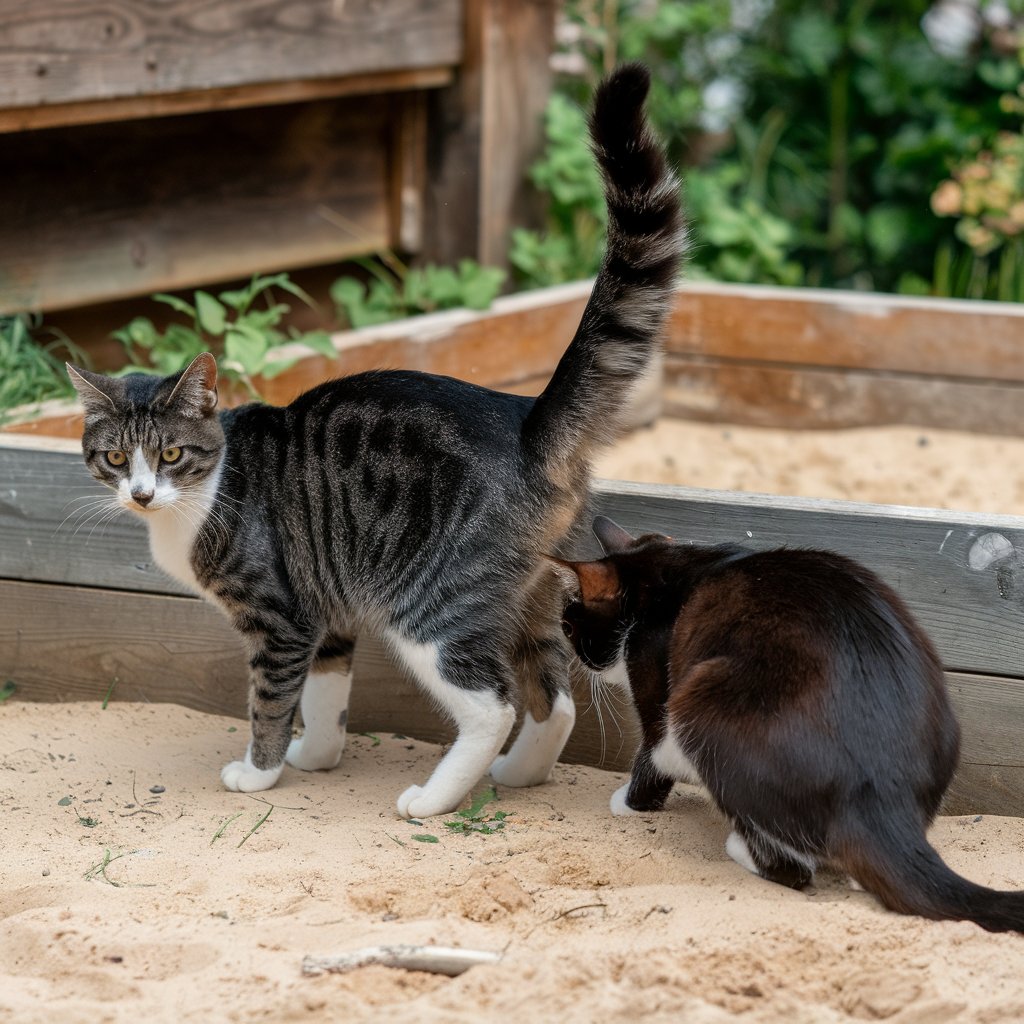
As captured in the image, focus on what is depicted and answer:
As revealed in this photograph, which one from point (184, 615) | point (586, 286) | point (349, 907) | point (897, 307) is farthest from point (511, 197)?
point (349, 907)

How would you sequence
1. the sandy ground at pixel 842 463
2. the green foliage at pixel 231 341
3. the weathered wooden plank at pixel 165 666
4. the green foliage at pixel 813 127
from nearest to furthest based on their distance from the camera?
the weathered wooden plank at pixel 165 666 < the green foliage at pixel 231 341 < the sandy ground at pixel 842 463 < the green foliage at pixel 813 127

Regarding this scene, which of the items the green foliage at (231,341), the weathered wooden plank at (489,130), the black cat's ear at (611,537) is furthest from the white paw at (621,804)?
the weathered wooden plank at (489,130)

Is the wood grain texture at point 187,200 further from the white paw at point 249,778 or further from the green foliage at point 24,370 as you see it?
the white paw at point 249,778

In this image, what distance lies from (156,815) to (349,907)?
0.66 meters

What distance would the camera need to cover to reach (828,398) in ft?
16.9

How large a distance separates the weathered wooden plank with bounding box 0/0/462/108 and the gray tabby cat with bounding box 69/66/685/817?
5.05 ft

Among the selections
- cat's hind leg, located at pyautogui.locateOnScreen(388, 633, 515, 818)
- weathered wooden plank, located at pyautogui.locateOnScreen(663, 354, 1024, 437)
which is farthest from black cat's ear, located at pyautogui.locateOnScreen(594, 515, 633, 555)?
weathered wooden plank, located at pyautogui.locateOnScreen(663, 354, 1024, 437)

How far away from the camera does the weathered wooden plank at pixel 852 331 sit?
4891 mm

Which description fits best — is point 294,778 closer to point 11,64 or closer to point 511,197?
point 11,64

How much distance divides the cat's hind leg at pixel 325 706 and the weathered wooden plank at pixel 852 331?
2.46 metres

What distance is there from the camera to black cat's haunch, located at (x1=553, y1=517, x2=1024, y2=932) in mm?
2223

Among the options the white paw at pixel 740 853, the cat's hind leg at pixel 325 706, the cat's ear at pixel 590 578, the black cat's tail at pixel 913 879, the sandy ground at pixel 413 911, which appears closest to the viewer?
the sandy ground at pixel 413 911

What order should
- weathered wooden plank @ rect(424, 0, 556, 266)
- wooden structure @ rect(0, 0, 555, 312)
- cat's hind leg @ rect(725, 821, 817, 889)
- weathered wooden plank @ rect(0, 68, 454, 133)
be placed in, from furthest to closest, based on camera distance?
weathered wooden plank @ rect(424, 0, 556, 266)
wooden structure @ rect(0, 0, 555, 312)
weathered wooden plank @ rect(0, 68, 454, 133)
cat's hind leg @ rect(725, 821, 817, 889)

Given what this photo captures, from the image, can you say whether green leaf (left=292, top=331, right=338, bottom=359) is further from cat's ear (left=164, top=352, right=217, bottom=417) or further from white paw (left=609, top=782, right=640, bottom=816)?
white paw (left=609, top=782, right=640, bottom=816)
